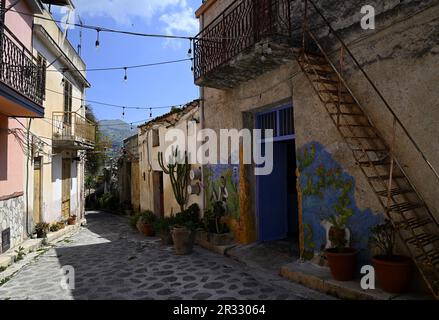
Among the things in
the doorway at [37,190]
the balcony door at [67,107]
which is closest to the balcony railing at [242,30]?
the doorway at [37,190]

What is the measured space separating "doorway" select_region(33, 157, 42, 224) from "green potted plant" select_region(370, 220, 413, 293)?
1072cm

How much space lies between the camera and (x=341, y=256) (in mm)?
4918

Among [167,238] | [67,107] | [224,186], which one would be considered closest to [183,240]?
[167,238]

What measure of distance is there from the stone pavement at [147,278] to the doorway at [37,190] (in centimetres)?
274

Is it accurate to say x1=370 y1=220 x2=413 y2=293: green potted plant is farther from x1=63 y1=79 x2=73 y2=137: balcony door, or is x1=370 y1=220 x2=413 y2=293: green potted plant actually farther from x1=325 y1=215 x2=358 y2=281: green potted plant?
x1=63 y1=79 x2=73 y2=137: balcony door

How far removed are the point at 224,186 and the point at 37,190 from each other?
6.92 meters

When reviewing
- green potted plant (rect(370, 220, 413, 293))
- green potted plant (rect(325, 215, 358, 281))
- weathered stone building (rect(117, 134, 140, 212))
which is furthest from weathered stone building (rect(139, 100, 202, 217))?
green potted plant (rect(370, 220, 413, 293))

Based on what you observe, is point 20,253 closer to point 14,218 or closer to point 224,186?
point 14,218

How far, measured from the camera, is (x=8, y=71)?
761cm

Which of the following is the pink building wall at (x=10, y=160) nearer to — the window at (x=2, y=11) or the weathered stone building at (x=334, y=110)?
the window at (x=2, y=11)

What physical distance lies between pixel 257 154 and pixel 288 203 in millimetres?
1611

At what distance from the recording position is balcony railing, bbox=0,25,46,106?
7318 mm
